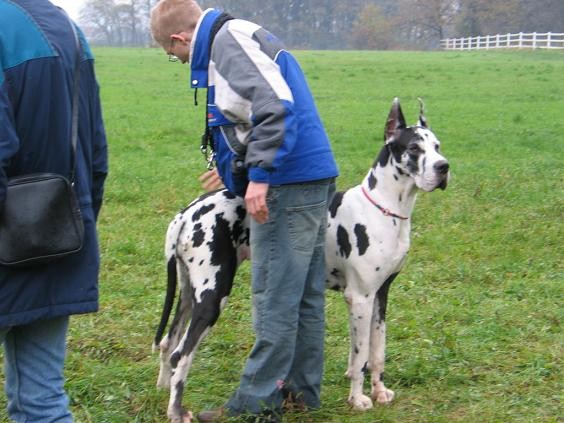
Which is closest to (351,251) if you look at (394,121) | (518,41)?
(394,121)

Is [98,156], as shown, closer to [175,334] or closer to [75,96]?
[75,96]

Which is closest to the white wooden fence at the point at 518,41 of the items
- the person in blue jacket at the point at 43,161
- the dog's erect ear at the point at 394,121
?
the dog's erect ear at the point at 394,121

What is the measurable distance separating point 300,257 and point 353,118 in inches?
Answer: 551

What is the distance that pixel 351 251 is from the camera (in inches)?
195

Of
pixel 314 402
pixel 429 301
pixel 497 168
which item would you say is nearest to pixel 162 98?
pixel 497 168

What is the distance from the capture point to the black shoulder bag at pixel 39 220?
3.13 metres

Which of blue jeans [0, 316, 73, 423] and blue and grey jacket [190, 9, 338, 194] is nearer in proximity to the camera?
blue jeans [0, 316, 73, 423]

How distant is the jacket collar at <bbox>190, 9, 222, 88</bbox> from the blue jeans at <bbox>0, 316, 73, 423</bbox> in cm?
140

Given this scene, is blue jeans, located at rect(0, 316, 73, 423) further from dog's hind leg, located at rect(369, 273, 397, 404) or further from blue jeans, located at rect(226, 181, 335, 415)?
dog's hind leg, located at rect(369, 273, 397, 404)

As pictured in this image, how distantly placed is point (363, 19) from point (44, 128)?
78626 mm

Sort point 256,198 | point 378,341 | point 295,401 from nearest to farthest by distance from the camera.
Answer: point 256,198, point 295,401, point 378,341

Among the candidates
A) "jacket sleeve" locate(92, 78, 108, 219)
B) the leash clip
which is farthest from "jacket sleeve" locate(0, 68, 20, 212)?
the leash clip

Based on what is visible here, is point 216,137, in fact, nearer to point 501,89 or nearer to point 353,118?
point 353,118

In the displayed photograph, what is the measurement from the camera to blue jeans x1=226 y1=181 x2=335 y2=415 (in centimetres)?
432
